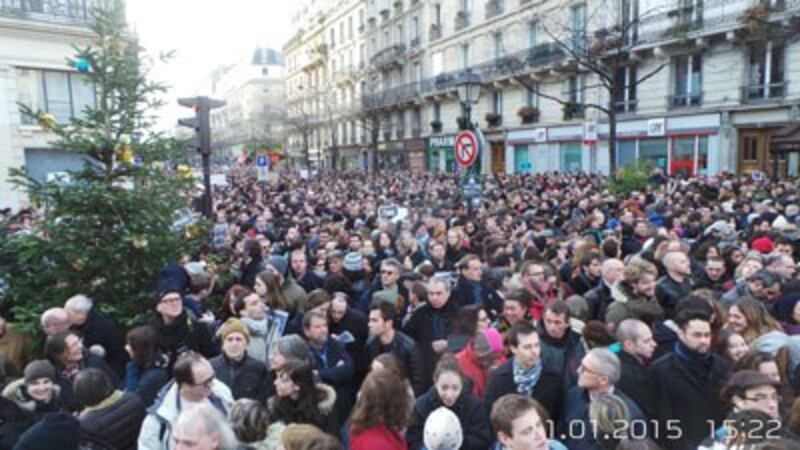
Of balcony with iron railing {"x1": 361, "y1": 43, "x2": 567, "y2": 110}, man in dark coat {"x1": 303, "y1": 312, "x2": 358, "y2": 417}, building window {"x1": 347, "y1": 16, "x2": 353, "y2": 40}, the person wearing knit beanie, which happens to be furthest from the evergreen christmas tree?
building window {"x1": 347, "y1": 16, "x2": 353, "y2": 40}

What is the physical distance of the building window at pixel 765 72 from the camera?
20.3 meters

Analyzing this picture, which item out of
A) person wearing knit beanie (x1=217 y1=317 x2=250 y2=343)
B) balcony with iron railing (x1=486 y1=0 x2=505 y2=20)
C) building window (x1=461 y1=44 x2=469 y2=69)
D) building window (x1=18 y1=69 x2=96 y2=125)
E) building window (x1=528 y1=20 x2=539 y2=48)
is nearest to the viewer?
person wearing knit beanie (x1=217 y1=317 x2=250 y2=343)

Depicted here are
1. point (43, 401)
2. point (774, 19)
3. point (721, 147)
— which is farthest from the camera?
point (721, 147)

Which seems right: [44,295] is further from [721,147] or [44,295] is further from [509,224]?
[721,147]

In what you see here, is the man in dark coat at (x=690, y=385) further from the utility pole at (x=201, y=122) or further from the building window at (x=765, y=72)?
the building window at (x=765, y=72)

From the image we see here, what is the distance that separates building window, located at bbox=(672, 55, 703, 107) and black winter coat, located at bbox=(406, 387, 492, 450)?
2342cm

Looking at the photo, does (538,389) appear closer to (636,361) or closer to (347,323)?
(636,361)

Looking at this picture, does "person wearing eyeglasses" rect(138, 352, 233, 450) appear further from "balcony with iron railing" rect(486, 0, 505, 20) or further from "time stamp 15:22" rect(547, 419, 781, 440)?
"balcony with iron railing" rect(486, 0, 505, 20)

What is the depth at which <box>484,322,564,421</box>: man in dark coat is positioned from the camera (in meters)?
3.91

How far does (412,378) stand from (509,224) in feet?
22.0

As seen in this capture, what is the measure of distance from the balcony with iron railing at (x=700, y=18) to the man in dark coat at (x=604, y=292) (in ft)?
54.2

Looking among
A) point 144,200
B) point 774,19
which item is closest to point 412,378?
point 144,200

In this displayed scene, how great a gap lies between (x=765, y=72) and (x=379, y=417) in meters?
22.9

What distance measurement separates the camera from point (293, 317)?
6.05 m
